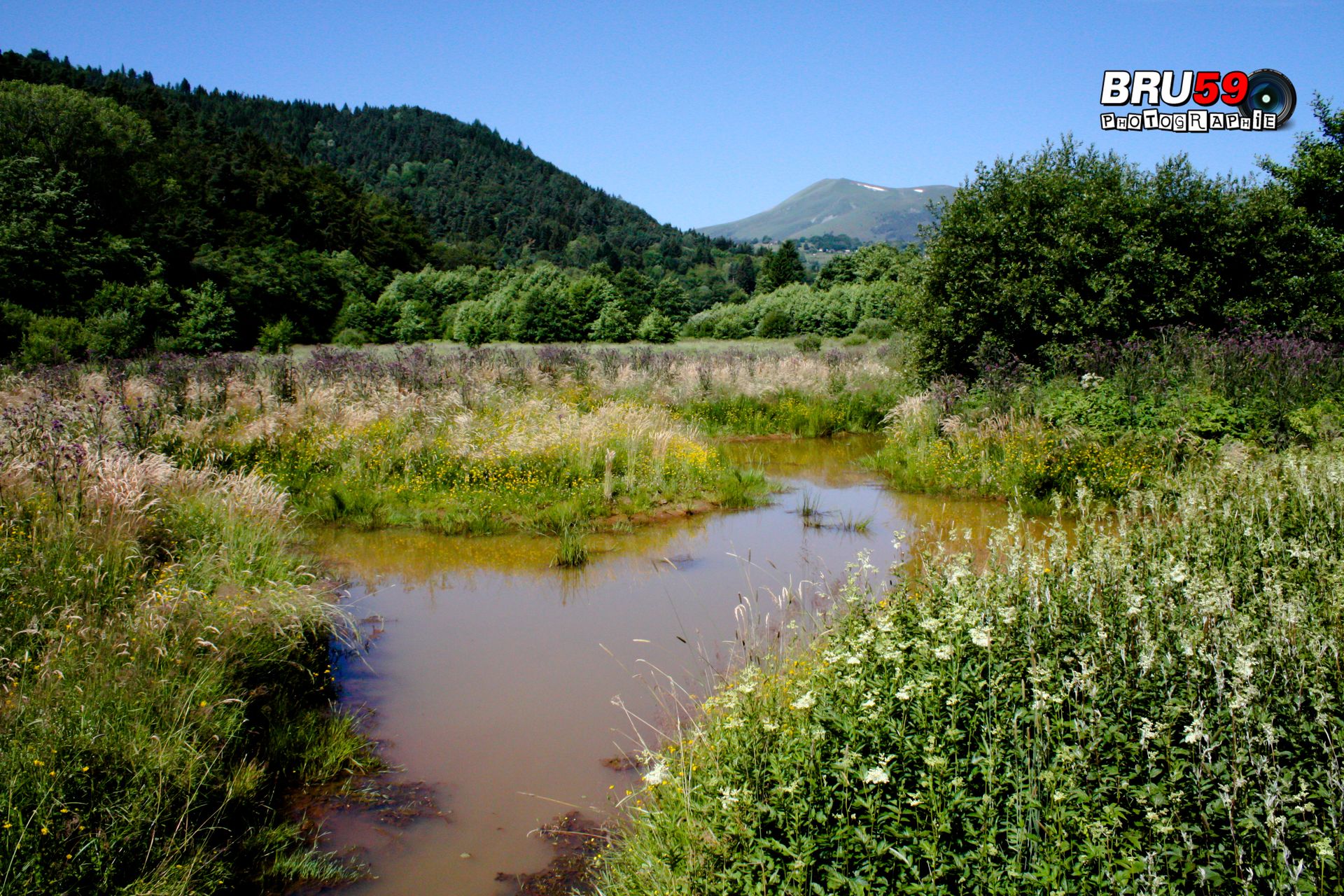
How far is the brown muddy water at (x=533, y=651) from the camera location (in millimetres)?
3512

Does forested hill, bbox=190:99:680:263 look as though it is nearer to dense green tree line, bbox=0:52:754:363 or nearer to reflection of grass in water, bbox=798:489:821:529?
dense green tree line, bbox=0:52:754:363

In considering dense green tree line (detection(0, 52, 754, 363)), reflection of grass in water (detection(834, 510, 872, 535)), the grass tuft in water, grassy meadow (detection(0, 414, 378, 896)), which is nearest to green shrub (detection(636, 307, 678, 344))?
dense green tree line (detection(0, 52, 754, 363))

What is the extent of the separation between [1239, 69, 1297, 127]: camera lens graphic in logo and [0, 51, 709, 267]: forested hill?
6112 cm

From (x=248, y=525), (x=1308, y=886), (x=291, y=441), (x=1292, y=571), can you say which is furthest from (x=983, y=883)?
(x=291, y=441)

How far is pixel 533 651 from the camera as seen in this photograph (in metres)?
5.37

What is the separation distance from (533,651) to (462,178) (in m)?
106

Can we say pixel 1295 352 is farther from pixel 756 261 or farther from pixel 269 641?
pixel 756 261

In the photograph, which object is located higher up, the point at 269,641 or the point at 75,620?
the point at 75,620

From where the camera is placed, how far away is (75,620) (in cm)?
365

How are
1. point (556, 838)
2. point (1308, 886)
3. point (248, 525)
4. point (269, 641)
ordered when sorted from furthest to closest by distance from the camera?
1. point (248, 525)
2. point (269, 641)
3. point (556, 838)
4. point (1308, 886)

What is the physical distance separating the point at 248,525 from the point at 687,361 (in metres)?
12.3

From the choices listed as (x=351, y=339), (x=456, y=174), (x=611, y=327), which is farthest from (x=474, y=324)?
(x=456, y=174)

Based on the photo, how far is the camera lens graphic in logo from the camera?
13188mm

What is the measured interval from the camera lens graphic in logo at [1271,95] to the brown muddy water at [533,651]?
9.78 m
